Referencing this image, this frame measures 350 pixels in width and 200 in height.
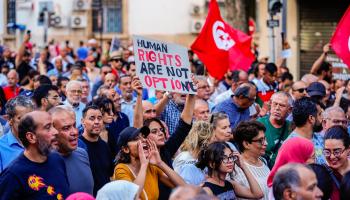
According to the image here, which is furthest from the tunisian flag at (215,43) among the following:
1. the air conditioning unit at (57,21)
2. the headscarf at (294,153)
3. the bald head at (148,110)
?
the air conditioning unit at (57,21)

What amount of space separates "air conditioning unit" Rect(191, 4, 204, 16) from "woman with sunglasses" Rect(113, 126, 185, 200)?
24435 millimetres

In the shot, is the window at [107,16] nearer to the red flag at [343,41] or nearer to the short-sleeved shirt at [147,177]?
the red flag at [343,41]

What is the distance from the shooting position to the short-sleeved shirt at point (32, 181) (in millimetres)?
6324

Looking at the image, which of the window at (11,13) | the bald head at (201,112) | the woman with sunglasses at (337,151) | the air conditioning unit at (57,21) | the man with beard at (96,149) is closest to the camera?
the woman with sunglasses at (337,151)

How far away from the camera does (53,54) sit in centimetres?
2623

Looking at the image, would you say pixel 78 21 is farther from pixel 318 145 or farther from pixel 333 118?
pixel 318 145

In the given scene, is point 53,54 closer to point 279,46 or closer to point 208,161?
point 279,46

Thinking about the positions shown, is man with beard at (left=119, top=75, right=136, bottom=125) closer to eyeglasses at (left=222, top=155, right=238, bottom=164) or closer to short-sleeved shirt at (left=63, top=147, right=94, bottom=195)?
short-sleeved shirt at (left=63, top=147, right=94, bottom=195)

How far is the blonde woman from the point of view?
24.6ft

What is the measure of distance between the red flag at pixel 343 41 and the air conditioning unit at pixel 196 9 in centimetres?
1978

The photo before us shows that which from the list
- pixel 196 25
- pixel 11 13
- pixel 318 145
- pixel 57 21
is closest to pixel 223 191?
pixel 318 145

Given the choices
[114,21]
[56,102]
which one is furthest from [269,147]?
[114,21]

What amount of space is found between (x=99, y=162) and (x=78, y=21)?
25.2m

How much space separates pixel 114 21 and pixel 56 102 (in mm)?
23538
